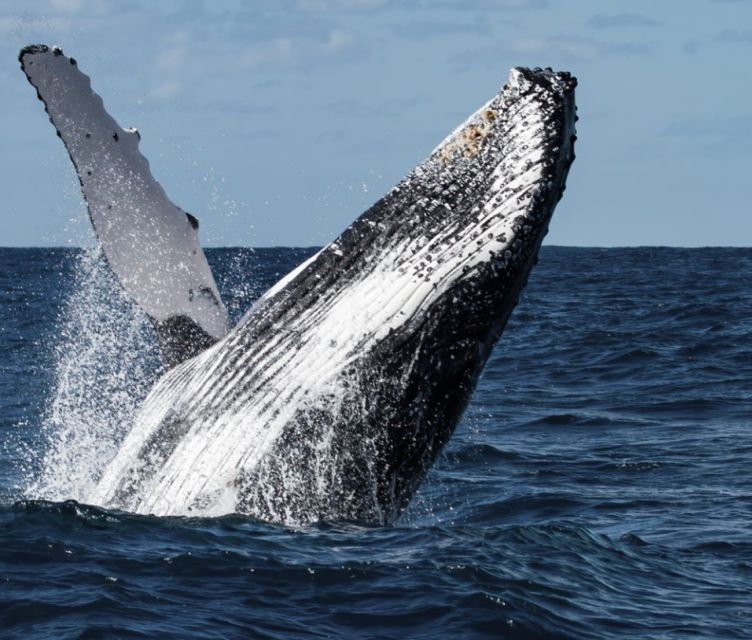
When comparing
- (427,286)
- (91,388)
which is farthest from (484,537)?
(91,388)

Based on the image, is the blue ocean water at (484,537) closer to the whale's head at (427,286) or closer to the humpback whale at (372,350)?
the humpback whale at (372,350)

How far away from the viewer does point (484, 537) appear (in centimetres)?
1007

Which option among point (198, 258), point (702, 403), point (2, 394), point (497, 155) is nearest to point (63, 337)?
point (2, 394)

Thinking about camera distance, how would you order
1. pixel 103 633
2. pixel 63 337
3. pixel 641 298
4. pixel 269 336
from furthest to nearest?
pixel 641 298
pixel 63 337
pixel 269 336
pixel 103 633

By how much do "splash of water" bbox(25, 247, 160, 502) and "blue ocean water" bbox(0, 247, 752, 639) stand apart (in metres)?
0.11

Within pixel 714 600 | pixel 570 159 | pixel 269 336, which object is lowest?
pixel 714 600

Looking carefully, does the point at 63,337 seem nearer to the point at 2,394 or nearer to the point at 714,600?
the point at 2,394

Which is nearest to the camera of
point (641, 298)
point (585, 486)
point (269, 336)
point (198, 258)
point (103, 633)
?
point (103, 633)

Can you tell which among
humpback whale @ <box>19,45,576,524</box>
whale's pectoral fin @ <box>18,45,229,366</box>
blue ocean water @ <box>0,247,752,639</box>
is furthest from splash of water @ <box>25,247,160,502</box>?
humpback whale @ <box>19,45,576,524</box>

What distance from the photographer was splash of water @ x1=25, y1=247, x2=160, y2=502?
12.4 meters

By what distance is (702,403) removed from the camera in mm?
19984

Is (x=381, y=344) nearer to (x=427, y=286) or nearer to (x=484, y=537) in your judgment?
(x=427, y=286)

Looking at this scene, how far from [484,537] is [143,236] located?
10.7ft

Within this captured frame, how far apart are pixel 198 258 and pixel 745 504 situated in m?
5.80
